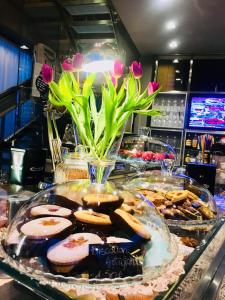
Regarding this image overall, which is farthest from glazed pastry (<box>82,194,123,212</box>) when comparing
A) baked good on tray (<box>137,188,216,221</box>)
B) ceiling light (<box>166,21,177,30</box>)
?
ceiling light (<box>166,21,177,30</box>)

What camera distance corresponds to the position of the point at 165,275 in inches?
27.0

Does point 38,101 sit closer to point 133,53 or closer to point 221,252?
point 133,53

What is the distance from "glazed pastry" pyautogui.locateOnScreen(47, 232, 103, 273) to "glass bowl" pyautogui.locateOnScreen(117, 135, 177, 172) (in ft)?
4.44

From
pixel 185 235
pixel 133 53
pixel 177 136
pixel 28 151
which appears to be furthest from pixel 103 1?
pixel 185 235

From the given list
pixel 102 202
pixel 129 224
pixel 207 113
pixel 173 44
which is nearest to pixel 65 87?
pixel 102 202

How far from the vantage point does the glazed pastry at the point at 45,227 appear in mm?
694

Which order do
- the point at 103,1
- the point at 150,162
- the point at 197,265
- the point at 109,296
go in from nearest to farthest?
the point at 109,296 < the point at 197,265 < the point at 150,162 < the point at 103,1

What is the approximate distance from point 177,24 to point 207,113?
2.11 metres

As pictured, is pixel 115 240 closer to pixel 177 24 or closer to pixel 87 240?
pixel 87 240

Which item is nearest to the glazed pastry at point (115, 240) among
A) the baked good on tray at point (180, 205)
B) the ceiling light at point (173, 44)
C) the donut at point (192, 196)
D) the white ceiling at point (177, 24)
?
the baked good on tray at point (180, 205)

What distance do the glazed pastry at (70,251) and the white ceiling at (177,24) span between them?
3808 mm

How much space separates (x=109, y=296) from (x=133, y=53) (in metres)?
5.82

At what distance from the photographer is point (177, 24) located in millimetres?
4609

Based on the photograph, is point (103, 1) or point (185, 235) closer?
point (185, 235)
